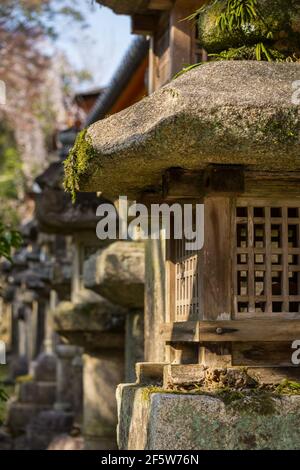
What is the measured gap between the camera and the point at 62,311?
47.7 feet

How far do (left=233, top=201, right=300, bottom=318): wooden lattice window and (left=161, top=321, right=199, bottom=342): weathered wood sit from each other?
12.8 inches

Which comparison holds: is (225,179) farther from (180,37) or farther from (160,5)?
(160,5)

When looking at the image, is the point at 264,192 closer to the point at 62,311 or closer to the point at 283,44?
the point at 283,44

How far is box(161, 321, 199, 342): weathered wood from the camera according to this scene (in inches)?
271

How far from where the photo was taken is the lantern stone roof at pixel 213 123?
6.08 meters

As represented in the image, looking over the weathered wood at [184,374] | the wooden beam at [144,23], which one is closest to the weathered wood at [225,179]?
the weathered wood at [184,374]

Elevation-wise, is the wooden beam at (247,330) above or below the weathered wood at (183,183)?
below

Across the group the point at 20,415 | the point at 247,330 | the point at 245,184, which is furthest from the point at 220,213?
the point at 20,415

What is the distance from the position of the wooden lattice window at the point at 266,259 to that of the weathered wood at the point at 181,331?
33 centimetres

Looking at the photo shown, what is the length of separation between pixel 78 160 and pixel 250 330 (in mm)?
1638

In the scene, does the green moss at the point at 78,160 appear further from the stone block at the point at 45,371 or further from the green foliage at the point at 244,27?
the stone block at the point at 45,371

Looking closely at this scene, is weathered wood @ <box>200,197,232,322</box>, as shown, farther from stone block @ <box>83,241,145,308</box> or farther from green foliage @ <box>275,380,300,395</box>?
stone block @ <box>83,241,145,308</box>

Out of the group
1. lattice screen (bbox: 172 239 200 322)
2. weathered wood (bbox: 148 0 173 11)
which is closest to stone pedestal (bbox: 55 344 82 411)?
weathered wood (bbox: 148 0 173 11)
